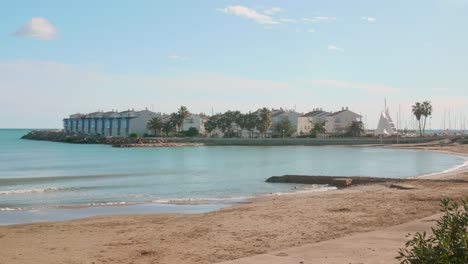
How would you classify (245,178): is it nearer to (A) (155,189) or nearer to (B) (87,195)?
(A) (155,189)

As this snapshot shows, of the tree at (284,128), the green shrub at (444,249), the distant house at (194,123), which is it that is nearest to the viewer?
the green shrub at (444,249)

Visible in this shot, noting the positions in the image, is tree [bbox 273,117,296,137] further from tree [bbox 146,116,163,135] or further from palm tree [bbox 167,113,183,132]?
tree [bbox 146,116,163,135]

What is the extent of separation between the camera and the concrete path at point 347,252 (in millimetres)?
11305

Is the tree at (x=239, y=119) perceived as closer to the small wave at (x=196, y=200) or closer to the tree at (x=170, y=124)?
the tree at (x=170, y=124)

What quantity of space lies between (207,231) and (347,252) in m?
6.10

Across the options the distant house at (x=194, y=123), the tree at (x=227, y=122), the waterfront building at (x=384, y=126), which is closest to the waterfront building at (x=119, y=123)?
the distant house at (x=194, y=123)

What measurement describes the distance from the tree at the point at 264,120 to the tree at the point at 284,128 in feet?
10.8

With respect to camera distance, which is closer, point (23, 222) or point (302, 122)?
point (23, 222)

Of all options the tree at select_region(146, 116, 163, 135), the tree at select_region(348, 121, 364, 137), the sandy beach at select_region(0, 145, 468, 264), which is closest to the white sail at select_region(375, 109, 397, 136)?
the tree at select_region(348, 121, 364, 137)

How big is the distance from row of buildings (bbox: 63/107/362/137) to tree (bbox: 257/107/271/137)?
5591mm

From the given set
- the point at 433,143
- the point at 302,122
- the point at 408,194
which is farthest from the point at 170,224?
the point at 302,122

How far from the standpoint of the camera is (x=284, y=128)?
151 m

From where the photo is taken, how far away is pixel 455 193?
81.3ft

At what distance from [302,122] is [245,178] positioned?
115941 mm
